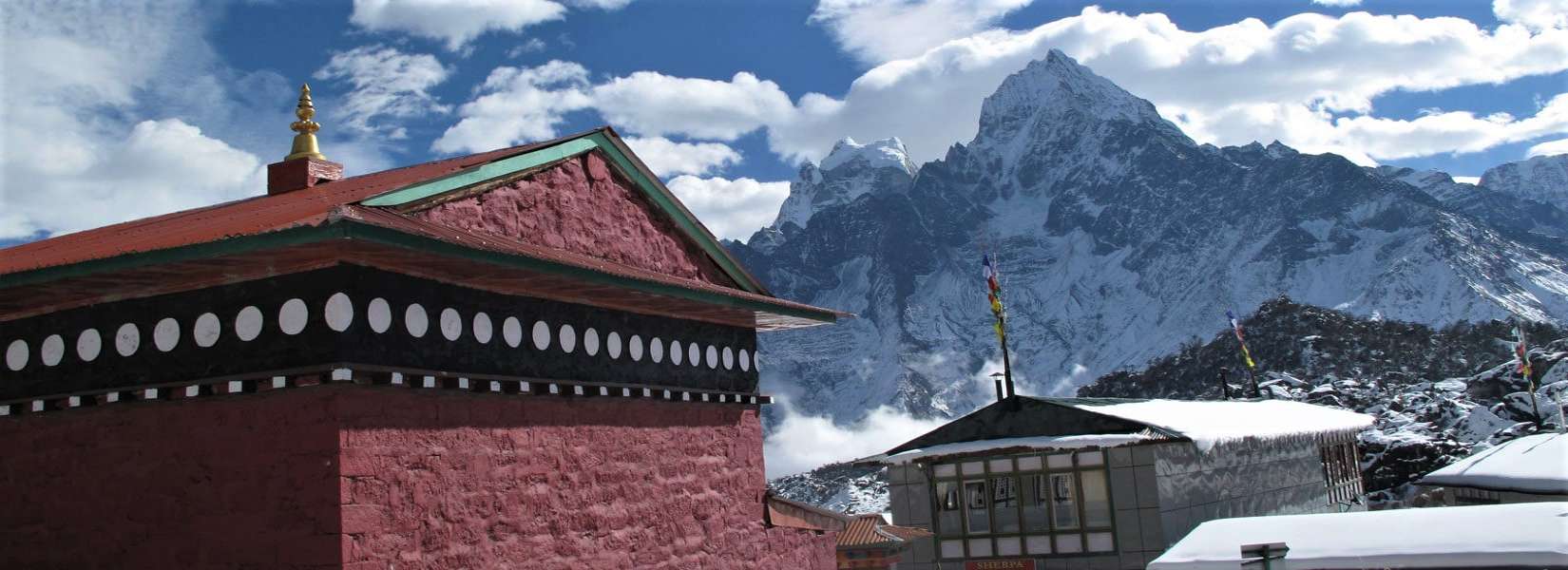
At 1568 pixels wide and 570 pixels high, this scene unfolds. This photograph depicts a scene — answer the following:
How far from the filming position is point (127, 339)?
28.2 feet

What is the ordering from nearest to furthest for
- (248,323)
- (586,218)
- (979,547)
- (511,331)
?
(248,323) → (511,331) → (586,218) → (979,547)

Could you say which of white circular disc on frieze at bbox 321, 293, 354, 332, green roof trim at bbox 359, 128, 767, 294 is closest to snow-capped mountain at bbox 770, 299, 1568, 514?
green roof trim at bbox 359, 128, 767, 294

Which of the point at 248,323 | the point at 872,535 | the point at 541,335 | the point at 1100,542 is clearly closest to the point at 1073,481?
the point at 1100,542

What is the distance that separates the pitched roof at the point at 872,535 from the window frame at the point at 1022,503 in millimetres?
1268

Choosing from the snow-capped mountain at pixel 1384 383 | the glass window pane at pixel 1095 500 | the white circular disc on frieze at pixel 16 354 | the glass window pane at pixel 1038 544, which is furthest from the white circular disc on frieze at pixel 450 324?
the snow-capped mountain at pixel 1384 383

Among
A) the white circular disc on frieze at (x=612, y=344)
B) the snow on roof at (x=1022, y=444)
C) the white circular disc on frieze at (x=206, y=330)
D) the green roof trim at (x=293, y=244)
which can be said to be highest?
the green roof trim at (x=293, y=244)

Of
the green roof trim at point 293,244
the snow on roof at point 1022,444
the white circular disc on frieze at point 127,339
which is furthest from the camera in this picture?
the snow on roof at point 1022,444

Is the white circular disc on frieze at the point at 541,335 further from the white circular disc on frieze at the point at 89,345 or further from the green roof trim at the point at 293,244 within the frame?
the white circular disc on frieze at the point at 89,345

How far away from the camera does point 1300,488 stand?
2550 centimetres

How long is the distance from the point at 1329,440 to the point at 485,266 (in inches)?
928

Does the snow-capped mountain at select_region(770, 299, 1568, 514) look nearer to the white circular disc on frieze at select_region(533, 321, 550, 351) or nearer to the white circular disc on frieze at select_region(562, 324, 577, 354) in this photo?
the white circular disc on frieze at select_region(562, 324, 577, 354)

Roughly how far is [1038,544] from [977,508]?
4.00 feet

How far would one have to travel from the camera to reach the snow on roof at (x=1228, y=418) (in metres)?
20.4

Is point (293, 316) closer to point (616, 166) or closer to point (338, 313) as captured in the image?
point (338, 313)
